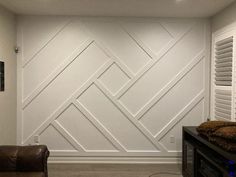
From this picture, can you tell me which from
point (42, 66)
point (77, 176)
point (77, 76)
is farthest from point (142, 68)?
point (77, 176)

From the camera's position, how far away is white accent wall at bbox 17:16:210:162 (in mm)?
4426

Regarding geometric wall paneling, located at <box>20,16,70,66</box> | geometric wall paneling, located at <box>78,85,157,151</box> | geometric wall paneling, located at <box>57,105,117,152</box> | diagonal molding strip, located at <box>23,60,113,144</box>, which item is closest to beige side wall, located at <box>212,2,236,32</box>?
diagonal molding strip, located at <box>23,60,113,144</box>

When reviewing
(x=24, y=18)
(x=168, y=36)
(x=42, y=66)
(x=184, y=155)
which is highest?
(x=24, y=18)

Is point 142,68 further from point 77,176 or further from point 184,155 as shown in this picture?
point 77,176

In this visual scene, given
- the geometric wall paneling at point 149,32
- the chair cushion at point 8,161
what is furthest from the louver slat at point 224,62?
the chair cushion at point 8,161

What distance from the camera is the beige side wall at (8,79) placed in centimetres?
389

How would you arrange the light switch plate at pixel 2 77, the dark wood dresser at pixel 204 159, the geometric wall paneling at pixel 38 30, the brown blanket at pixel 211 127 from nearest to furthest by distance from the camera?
the dark wood dresser at pixel 204 159
the brown blanket at pixel 211 127
the light switch plate at pixel 2 77
the geometric wall paneling at pixel 38 30

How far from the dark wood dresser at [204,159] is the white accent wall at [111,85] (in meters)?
0.74

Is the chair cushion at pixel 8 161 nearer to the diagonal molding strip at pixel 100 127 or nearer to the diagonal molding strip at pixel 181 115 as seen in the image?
the diagonal molding strip at pixel 100 127

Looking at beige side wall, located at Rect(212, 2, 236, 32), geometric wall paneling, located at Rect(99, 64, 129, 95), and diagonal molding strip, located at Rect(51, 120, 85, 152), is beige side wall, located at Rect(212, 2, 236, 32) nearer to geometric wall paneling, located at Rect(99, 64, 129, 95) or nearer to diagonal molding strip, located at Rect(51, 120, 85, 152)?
geometric wall paneling, located at Rect(99, 64, 129, 95)

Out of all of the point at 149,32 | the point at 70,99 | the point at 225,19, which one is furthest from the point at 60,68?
the point at 225,19

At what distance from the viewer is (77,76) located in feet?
14.6

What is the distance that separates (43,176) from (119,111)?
2.03 metres

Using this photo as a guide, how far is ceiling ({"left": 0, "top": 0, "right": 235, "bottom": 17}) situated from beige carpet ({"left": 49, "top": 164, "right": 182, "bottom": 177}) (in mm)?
2530
